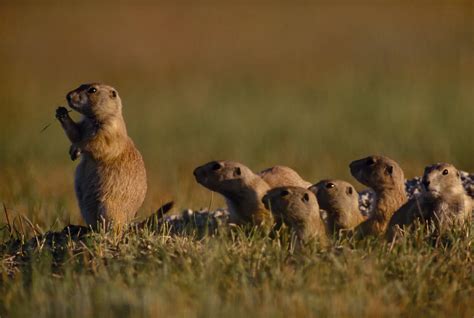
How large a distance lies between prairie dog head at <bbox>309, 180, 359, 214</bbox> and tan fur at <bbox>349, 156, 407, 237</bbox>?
0.18m

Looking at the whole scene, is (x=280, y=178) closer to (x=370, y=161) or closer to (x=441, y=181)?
(x=370, y=161)

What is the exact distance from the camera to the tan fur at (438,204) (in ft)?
23.8

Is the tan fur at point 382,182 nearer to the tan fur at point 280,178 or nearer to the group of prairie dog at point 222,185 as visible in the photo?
the group of prairie dog at point 222,185

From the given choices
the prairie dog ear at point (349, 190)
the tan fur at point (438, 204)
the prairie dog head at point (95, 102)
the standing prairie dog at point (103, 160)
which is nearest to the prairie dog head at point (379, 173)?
the prairie dog ear at point (349, 190)

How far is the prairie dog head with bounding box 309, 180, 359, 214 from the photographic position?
7.83 meters

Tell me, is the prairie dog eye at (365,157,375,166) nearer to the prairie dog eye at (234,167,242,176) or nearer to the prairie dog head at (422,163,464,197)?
the prairie dog head at (422,163,464,197)

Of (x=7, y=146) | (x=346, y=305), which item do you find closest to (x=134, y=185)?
(x=346, y=305)

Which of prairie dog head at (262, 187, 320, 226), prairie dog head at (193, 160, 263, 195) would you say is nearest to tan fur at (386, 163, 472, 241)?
prairie dog head at (262, 187, 320, 226)

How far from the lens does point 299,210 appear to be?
24.1ft

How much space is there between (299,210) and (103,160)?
1707 mm

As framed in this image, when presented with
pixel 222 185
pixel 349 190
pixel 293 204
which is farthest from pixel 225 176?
pixel 349 190

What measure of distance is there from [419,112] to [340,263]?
37.3 feet

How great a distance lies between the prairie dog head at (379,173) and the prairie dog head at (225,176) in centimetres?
83

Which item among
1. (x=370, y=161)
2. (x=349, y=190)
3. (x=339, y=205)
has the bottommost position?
(x=339, y=205)
